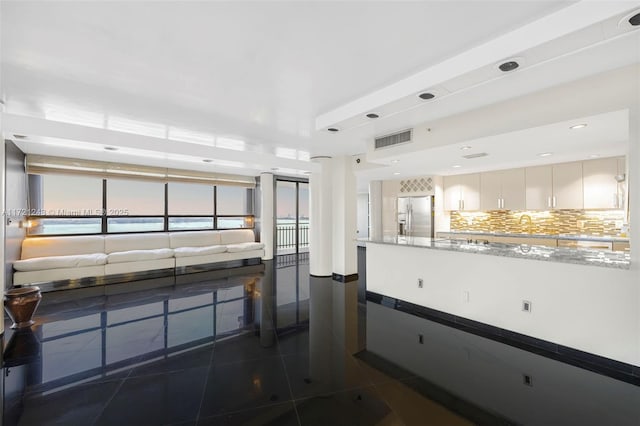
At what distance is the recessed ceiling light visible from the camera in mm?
1790

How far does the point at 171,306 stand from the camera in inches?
148

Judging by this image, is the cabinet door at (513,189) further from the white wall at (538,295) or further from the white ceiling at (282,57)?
the white ceiling at (282,57)

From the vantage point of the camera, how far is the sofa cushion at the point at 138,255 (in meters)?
5.07

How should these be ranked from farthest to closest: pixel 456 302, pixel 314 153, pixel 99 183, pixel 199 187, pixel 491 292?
1. pixel 199 187
2. pixel 99 183
3. pixel 314 153
4. pixel 456 302
5. pixel 491 292

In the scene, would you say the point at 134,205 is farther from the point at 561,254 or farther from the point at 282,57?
the point at 561,254

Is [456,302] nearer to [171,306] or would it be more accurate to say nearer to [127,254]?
[171,306]

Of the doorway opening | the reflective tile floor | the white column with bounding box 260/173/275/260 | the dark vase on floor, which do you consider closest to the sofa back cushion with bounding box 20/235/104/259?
the reflective tile floor

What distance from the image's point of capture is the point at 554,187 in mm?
4793

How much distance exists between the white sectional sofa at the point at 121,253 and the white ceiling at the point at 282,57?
2511mm

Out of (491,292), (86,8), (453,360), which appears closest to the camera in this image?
(86,8)

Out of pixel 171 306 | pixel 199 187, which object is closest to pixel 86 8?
pixel 171 306

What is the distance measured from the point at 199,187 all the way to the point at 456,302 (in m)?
6.49

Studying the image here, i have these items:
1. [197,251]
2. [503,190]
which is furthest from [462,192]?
[197,251]

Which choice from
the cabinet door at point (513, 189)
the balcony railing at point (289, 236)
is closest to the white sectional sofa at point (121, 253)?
the balcony railing at point (289, 236)
